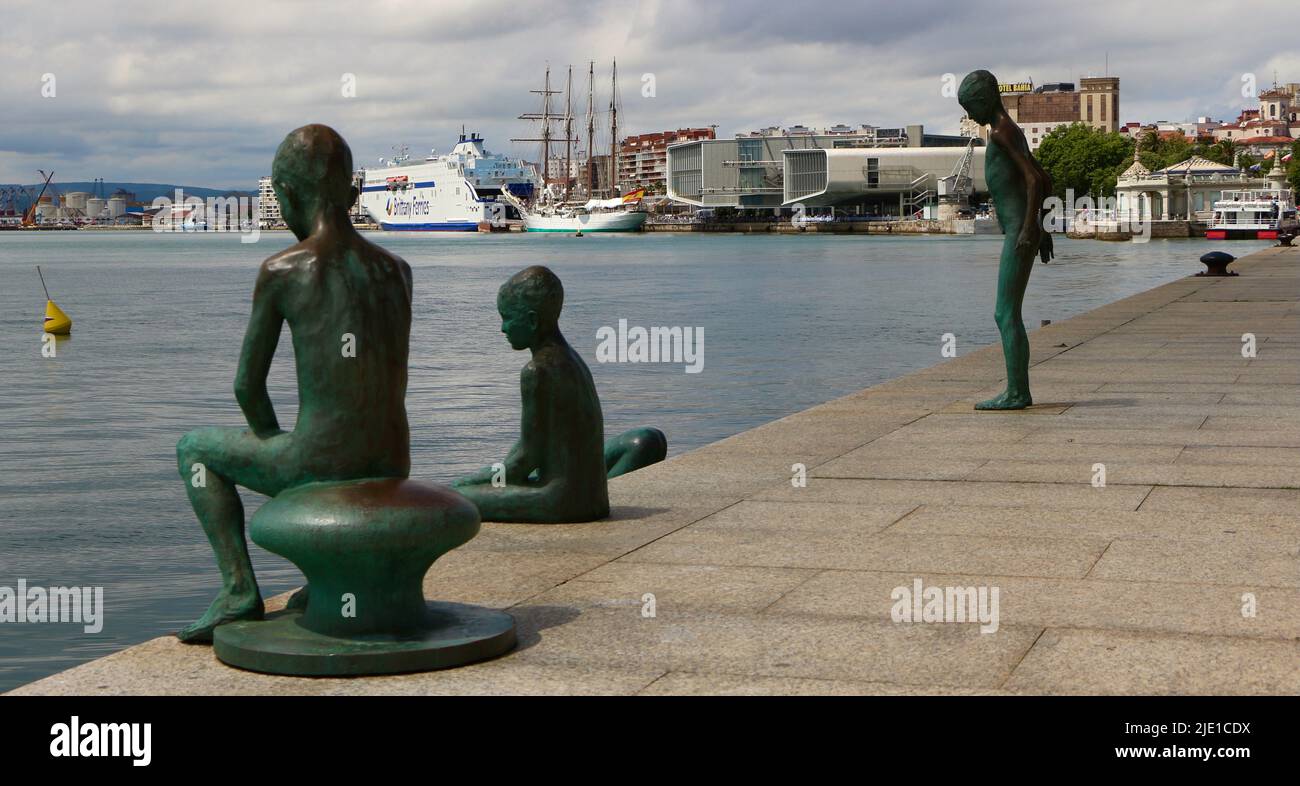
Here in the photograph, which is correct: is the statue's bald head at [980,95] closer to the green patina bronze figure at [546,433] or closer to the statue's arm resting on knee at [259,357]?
the green patina bronze figure at [546,433]

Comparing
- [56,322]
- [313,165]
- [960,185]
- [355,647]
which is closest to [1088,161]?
[960,185]

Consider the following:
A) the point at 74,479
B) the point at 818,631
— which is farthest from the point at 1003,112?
the point at 74,479

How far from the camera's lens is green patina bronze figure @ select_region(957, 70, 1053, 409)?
40.8 feet

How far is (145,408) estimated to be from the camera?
24047mm

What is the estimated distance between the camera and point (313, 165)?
5645 mm

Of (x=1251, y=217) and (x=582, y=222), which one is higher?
(x=582, y=222)

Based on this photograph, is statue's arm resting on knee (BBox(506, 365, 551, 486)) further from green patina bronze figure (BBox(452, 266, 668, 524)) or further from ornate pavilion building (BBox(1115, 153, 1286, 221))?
ornate pavilion building (BBox(1115, 153, 1286, 221))

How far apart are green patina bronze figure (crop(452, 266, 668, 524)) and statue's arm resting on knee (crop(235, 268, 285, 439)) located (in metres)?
2.18

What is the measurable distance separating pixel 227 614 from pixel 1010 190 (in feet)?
27.2

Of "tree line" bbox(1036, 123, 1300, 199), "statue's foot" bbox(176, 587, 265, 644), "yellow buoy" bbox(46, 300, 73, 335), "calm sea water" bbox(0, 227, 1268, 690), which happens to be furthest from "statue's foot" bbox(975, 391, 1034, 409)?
"tree line" bbox(1036, 123, 1300, 199)

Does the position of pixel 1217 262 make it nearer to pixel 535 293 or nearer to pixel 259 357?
pixel 535 293

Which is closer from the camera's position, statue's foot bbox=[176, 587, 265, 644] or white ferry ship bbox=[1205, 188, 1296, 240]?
statue's foot bbox=[176, 587, 265, 644]

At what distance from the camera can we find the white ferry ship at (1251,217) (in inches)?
4013

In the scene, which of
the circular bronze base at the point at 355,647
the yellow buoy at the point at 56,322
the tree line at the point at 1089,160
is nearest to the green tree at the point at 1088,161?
the tree line at the point at 1089,160
